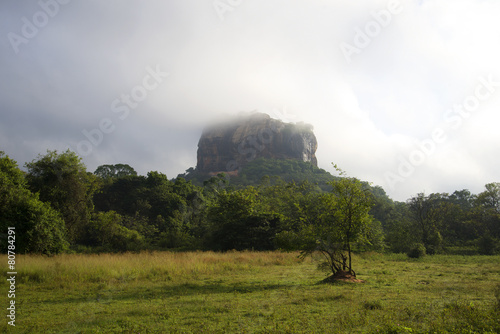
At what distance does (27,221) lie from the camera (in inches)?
666

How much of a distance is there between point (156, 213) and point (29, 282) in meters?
29.5

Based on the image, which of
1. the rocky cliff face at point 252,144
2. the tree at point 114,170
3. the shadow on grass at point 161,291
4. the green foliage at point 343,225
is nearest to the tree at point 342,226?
the green foliage at point 343,225

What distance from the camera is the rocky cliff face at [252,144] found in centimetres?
12238

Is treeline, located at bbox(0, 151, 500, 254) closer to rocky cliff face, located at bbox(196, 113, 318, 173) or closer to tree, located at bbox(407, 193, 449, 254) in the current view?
tree, located at bbox(407, 193, 449, 254)

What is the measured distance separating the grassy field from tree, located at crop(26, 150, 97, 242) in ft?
35.3

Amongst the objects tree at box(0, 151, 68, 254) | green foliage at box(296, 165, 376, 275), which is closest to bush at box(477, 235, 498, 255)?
green foliage at box(296, 165, 376, 275)

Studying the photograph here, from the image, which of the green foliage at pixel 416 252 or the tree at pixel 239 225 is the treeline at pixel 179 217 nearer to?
the tree at pixel 239 225

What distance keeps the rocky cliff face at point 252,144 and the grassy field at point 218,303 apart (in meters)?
108

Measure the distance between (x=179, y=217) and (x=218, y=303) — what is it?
104 feet

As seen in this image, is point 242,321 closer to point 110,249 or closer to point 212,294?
point 212,294

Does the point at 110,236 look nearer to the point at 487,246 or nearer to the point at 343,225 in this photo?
the point at 343,225

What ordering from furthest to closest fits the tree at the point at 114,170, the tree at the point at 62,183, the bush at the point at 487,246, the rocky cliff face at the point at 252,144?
the rocky cliff face at the point at 252,144 → the tree at the point at 114,170 → the bush at the point at 487,246 → the tree at the point at 62,183

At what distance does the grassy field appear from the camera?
5.82 m

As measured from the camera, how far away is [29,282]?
434 inches
